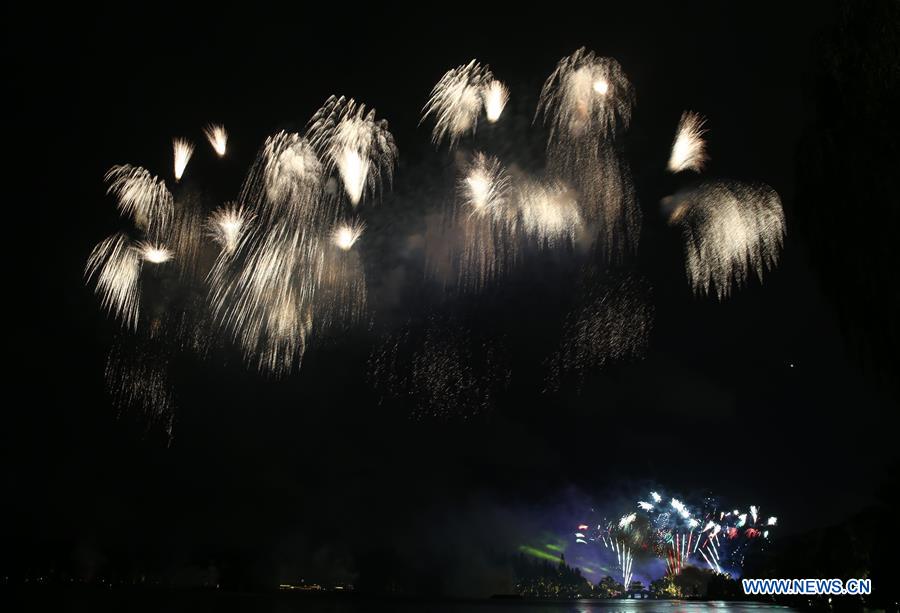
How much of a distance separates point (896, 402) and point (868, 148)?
15.4 feet

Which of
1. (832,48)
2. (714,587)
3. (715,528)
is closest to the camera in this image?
(832,48)

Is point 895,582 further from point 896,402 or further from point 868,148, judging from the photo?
point 868,148

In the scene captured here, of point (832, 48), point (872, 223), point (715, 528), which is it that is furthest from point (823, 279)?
point (715, 528)

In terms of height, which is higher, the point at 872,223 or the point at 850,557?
the point at 872,223

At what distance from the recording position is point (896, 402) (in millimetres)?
12406

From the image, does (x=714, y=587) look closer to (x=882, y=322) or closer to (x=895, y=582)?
(x=895, y=582)

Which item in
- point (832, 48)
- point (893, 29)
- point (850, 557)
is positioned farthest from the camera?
point (850, 557)

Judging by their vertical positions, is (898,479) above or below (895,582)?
above

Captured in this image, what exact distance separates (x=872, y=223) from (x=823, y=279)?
1593mm

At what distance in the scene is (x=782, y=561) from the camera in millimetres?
66625

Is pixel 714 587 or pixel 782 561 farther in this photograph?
pixel 714 587

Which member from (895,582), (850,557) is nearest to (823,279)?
(895,582)

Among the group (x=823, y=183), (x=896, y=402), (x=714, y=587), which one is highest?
(x=823, y=183)

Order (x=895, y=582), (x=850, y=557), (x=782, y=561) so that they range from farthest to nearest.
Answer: (x=782, y=561) → (x=850, y=557) → (x=895, y=582)
